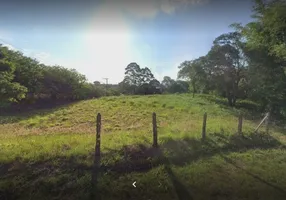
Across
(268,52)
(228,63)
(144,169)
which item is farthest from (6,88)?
(228,63)

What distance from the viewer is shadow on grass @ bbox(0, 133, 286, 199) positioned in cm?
488

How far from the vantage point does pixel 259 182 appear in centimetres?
553

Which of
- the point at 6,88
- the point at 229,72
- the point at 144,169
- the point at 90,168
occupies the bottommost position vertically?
the point at 144,169

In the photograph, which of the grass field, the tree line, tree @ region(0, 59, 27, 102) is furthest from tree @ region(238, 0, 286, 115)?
tree @ region(0, 59, 27, 102)

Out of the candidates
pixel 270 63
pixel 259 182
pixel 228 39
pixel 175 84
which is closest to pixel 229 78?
pixel 228 39

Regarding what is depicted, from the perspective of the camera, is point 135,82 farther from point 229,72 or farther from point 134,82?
point 229,72

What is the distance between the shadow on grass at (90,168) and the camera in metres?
4.88

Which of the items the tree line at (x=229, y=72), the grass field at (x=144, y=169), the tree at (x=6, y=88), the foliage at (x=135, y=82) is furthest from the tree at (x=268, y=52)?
the foliage at (x=135, y=82)

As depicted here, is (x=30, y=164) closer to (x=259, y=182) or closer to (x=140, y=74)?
(x=259, y=182)

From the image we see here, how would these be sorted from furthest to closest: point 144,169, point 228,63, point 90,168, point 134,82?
1. point 134,82
2. point 228,63
3. point 144,169
4. point 90,168

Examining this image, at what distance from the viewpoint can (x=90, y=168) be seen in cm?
592

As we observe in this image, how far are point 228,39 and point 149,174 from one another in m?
25.5

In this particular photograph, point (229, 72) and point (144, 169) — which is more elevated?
point (229, 72)

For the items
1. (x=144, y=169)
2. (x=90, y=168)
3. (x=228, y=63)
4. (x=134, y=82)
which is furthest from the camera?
(x=134, y=82)
